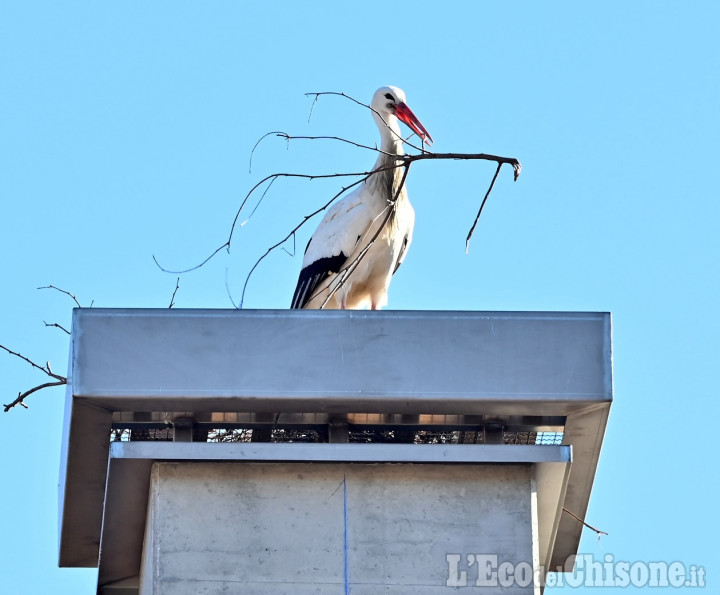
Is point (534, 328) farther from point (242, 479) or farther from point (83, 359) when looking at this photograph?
point (83, 359)

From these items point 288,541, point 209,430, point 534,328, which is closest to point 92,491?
point 209,430

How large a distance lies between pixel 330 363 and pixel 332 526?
0.60 m

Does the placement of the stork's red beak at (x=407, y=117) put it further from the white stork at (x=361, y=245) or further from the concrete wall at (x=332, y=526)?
the concrete wall at (x=332, y=526)

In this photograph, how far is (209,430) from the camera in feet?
21.5

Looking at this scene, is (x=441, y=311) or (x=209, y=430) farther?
(x=209, y=430)

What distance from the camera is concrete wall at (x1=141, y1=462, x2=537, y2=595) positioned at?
236 inches

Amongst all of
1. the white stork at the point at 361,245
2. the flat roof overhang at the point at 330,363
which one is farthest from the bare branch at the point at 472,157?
the white stork at the point at 361,245

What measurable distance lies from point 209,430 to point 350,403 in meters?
0.72

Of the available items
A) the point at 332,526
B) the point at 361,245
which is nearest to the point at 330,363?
the point at 332,526

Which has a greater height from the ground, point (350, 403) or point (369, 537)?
point (350, 403)

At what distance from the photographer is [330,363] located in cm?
609

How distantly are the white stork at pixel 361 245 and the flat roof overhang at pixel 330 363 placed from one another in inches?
122

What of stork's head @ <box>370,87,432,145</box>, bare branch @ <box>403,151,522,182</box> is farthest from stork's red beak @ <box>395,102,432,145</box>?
bare branch @ <box>403,151,522,182</box>

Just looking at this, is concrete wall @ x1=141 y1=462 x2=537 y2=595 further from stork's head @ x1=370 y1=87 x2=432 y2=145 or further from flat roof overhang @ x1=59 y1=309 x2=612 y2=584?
stork's head @ x1=370 y1=87 x2=432 y2=145
